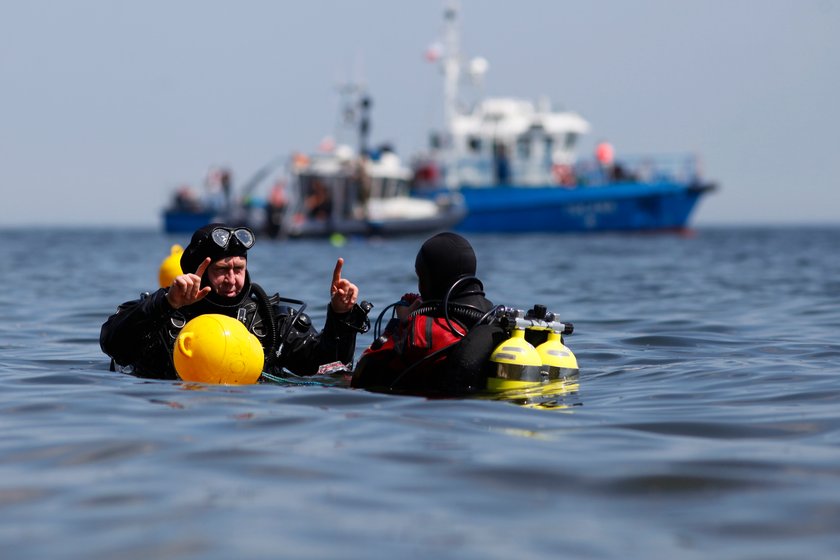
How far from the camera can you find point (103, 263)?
29.3 meters

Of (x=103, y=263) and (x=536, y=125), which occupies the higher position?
(x=536, y=125)

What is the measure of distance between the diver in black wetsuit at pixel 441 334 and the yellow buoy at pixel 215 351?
76 centimetres

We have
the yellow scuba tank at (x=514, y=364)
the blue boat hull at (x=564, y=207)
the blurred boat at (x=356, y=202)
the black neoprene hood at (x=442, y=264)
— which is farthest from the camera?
the blue boat hull at (x=564, y=207)

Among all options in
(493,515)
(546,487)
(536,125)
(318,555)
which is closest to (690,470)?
(546,487)

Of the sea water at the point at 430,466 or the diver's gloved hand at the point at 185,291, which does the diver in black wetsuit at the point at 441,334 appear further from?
the diver's gloved hand at the point at 185,291

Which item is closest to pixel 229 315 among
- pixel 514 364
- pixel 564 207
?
pixel 514 364

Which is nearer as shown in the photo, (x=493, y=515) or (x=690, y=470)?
(x=493, y=515)

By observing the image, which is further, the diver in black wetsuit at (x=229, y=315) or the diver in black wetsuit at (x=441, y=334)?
the diver in black wetsuit at (x=229, y=315)

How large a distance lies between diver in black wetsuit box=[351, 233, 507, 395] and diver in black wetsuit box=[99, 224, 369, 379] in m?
0.63

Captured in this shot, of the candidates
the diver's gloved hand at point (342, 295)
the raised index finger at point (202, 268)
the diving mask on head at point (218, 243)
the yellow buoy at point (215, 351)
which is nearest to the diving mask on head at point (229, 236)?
the diving mask on head at point (218, 243)

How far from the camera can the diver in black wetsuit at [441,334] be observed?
6.24m

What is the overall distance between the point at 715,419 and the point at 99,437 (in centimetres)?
308

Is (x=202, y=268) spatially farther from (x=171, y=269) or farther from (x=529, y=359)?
A: (x=171, y=269)

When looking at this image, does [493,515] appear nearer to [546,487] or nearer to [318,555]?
[546,487]
